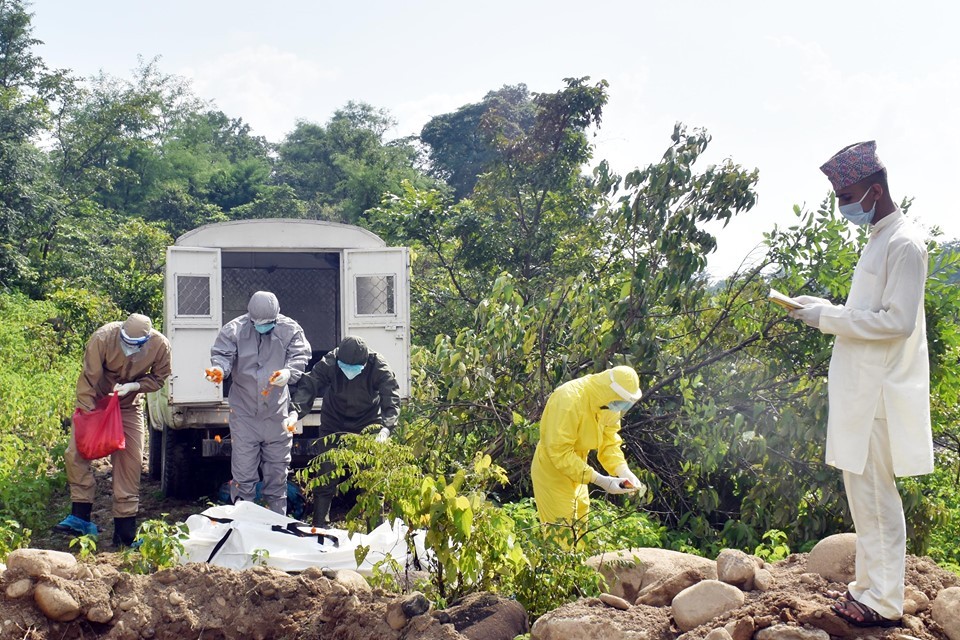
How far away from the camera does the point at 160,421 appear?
363 inches

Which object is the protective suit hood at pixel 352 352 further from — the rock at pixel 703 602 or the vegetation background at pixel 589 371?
the rock at pixel 703 602

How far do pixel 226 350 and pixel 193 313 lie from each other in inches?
46.7

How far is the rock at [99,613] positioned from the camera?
13.8 feet

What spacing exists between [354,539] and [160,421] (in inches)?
163

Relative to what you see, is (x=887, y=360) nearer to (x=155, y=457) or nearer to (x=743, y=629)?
(x=743, y=629)

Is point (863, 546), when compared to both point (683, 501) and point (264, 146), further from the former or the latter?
point (264, 146)

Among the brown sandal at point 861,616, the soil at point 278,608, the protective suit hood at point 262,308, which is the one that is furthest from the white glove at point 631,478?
the protective suit hood at point 262,308

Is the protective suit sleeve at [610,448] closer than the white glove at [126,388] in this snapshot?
Yes

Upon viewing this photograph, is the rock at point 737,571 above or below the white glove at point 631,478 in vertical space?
below

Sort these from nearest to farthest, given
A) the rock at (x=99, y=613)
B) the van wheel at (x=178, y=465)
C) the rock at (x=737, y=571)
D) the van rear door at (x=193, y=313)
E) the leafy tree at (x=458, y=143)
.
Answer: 1. the rock at (x=737, y=571)
2. the rock at (x=99, y=613)
3. the van rear door at (x=193, y=313)
4. the van wheel at (x=178, y=465)
5. the leafy tree at (x=458, y=143)

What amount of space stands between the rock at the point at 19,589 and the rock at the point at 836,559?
11.0ft

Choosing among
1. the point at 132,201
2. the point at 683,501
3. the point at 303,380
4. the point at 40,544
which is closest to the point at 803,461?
the point at 683,501

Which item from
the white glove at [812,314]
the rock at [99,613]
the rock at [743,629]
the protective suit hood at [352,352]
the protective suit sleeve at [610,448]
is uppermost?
the white glove at [812,314]

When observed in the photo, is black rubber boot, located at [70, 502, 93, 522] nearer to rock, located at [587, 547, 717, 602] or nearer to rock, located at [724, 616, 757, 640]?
rock, located at [587, 547, 717, 602]
